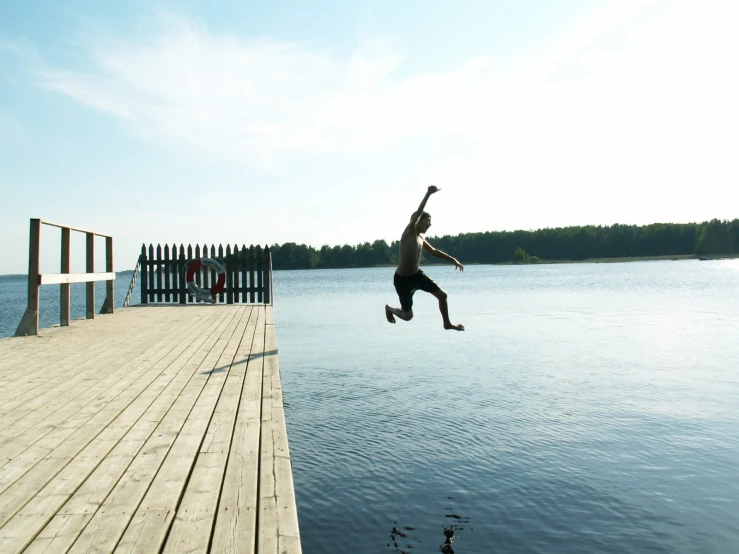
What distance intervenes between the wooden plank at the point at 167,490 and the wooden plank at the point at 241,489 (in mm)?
209

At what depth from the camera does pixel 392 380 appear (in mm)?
10617

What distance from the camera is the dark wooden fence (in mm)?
18391

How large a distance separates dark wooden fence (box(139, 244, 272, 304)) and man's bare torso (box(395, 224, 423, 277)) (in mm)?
10862

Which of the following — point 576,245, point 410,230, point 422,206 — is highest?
point 576,245

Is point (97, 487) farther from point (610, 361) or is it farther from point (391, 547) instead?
point (610, 361)

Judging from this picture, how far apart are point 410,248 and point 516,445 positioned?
98.0 inches

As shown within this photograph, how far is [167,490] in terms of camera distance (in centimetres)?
307

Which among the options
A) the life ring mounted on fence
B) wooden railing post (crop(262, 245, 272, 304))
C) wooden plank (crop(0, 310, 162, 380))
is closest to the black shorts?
wooden plank (crop(0, 310, 162, 380))

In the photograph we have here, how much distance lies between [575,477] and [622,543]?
1297mm

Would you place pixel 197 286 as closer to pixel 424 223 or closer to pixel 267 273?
pixel 267 273

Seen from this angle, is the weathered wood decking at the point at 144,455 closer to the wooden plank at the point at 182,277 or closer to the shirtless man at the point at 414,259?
the shirtless man at the point at 414,259

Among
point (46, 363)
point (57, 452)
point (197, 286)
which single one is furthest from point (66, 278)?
point (197, 286)

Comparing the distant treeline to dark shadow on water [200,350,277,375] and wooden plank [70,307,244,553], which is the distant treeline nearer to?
dark shadow on water [200,350,277,375]

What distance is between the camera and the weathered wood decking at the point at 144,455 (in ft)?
8.55
